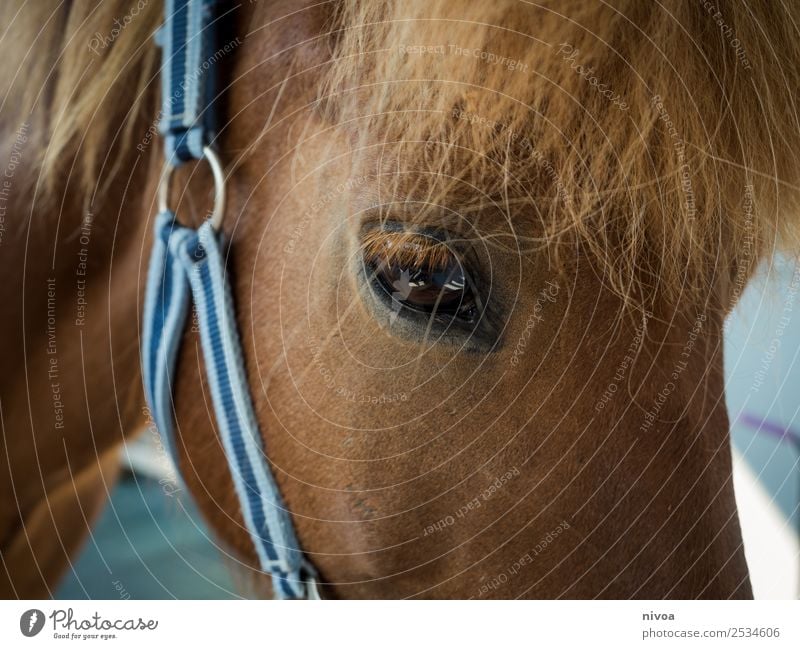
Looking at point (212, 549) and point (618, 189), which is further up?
point (618, 189)

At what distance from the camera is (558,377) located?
31 centimetres

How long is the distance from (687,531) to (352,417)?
167 mm

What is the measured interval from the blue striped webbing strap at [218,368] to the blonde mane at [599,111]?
100mm

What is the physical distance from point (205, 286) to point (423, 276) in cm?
11

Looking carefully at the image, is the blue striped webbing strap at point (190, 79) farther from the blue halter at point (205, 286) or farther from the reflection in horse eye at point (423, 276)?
the reflection in horse eye at point (423, 276)

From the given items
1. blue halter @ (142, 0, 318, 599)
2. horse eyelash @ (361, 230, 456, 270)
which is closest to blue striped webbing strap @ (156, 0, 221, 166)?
blue halter @ (142, 0, 318, 599)

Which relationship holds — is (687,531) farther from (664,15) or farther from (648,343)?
(664,15)

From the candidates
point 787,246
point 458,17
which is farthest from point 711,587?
point 458,17

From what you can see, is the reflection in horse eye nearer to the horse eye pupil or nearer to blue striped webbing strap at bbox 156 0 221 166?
the horse eye pupil

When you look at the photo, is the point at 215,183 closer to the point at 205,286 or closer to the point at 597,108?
the point at 205,286

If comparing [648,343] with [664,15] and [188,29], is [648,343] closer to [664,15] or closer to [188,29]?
Result: [664,15]

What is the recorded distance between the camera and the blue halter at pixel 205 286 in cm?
33

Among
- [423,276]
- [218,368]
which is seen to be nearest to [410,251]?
[423,276]

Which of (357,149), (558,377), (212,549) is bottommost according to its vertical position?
(212,549)
